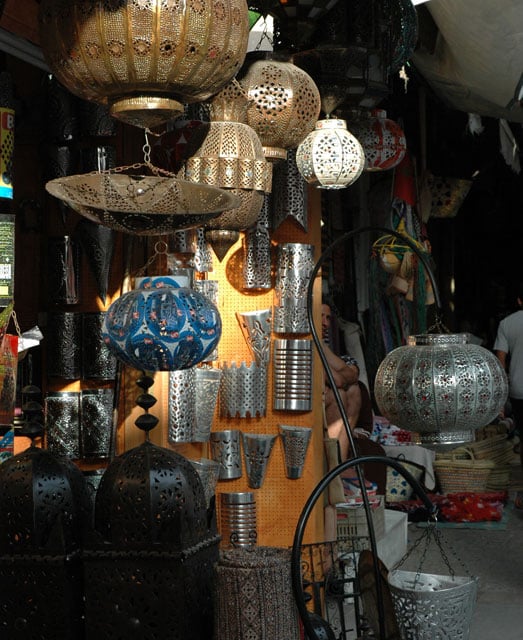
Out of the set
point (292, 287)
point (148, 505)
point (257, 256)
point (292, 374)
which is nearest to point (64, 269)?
point (257, 256)

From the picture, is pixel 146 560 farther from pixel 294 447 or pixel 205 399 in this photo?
pixel 294 447

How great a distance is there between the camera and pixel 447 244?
10992mm

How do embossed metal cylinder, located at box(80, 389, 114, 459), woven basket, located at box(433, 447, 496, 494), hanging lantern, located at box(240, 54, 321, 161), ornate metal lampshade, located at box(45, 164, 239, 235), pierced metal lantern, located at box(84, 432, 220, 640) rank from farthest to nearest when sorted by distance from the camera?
woven basket, located at box(433, 447, 496, 494) < embossed metal cylinder, located at box(80, 389, 114, 459) < hanging lantern, located at box(240, 54, 321, 161) < ornate metal lampshade, located at box(45, 164, 239, 235) < pierced metal lantern, located at box(84, 432, 220, 640)

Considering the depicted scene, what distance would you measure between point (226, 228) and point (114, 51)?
1.34 metres

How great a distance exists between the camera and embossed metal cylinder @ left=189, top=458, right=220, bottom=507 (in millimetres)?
4855

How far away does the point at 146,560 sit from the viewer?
9.74ft

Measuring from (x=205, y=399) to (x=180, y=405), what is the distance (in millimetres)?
263

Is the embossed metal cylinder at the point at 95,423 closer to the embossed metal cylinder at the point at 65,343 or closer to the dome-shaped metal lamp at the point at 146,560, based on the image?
the embossed metal cylinder at the point at 65,343

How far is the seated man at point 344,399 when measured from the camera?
255 inches

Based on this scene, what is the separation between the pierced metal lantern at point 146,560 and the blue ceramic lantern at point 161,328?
616mm

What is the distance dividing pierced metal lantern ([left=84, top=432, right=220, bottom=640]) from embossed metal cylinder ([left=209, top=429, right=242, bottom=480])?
7.52 feet

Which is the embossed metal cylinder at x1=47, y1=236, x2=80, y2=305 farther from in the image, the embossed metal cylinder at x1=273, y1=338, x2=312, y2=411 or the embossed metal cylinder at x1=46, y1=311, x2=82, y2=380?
the embossed metal cylinder at x1=273, y1=338, x2=312, y2=411

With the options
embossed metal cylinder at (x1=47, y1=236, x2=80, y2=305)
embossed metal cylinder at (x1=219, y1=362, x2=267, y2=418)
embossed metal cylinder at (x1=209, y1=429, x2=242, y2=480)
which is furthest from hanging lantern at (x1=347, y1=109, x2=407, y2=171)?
embossed metal cylinder at (x1=47, y1=236, x2=80, y2=305)

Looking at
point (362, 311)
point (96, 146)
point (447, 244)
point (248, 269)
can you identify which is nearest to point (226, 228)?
point (96, 146)
